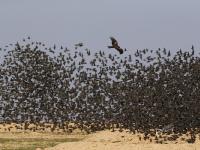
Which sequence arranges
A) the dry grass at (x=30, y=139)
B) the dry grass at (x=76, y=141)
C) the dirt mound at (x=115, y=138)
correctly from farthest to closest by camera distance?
the dirt mound at (x=115, y=138) → the dry grass at (x=30, y=139) → the dry grass at (x=76, y=141)

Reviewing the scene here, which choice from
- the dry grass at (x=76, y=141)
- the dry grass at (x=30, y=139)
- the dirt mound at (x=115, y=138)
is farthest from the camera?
the dirt mound at (x=115, y=138)

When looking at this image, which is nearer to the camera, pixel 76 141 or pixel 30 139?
pixel 76 141

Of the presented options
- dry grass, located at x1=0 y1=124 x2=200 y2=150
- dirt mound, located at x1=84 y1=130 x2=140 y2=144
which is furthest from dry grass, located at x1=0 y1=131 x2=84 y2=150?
dirt mound, located at x1=84 y1=130 x2=140 y2=144

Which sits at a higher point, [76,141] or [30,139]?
[30,139]

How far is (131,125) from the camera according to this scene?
30422 mm

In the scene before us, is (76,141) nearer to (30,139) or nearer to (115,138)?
(115,138)

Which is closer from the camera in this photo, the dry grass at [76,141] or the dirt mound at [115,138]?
the dry grass at [76,141]

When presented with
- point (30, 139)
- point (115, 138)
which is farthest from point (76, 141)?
point (30, 139)

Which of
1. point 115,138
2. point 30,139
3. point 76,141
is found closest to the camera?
point 115,138

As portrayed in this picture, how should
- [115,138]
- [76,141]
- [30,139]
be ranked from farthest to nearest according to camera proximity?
[30,139] → [76,141] → [115,138]

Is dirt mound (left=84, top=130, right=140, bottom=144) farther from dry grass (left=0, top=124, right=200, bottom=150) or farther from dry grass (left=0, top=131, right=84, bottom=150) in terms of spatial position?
dry grass (left=0, top=131, right=84, bottom=150)

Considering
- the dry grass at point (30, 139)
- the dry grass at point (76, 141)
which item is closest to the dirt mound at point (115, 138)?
the dry grass at point (76, 141)

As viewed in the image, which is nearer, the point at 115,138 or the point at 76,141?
the point at 115,138

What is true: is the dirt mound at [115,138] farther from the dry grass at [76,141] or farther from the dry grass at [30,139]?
the dry grass at [30,139]
